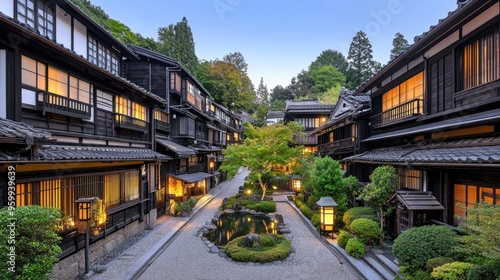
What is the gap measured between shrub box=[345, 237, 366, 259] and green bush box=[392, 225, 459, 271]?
377 cm

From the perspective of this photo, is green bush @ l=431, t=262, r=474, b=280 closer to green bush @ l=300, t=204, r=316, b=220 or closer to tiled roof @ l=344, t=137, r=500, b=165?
tiled roof @ l=344, t=137, r=500, b=165

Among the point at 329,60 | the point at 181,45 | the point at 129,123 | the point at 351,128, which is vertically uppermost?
the point at 329,60

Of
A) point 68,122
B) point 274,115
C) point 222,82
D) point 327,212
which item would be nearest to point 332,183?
point 327,212

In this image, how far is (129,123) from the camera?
57.8ft

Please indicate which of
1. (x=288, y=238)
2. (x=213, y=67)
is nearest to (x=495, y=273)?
(x=288, y=238)

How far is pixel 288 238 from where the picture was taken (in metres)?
18.2

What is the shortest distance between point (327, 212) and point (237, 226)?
849 cm

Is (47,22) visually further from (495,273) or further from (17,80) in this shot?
(495,273)

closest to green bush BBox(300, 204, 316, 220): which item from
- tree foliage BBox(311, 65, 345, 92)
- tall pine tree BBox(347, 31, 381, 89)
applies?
tall pine tree BBox(347, 31, 381, 89)

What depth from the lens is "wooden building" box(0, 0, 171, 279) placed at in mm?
9086

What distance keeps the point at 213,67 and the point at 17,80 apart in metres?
57.6

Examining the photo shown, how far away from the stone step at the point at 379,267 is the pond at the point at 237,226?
26.8 feet

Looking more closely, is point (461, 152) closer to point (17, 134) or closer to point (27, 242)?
point (27, 242)

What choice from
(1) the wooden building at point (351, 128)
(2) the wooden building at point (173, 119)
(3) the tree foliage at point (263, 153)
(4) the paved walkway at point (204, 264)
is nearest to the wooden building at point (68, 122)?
(4) the paved walkway at point (204, 264)
